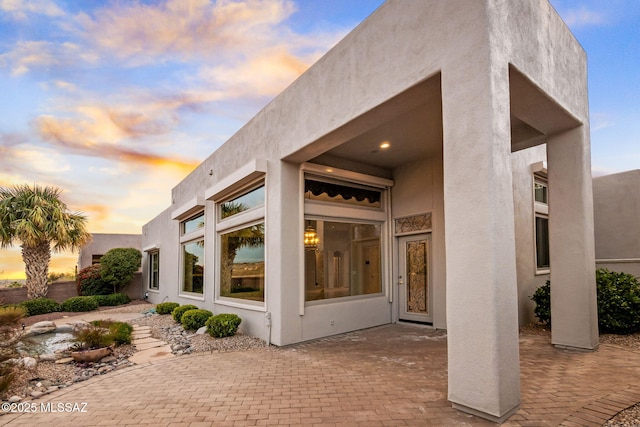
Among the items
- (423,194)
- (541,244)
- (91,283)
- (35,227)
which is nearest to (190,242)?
(35,227)

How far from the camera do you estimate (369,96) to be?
16.2 ft

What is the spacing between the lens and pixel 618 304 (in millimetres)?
6230

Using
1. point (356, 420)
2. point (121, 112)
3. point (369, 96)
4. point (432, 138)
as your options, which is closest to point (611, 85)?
point (432, 138)

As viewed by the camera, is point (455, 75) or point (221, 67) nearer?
point (455, 75)

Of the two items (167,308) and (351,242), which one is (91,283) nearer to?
(167,308)

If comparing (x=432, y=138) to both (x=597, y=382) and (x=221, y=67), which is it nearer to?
(x=597, y=382)

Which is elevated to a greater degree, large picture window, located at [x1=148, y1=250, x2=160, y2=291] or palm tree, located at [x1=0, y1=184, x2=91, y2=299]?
palm tree, located at [x1=0, y1=184, x2=91, y2=299]

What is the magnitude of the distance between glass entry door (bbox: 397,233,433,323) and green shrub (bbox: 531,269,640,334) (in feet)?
10.3

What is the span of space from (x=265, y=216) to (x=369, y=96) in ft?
11.4

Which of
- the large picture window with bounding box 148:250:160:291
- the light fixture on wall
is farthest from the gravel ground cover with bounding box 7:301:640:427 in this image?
the large picture window with bounding box 148:250:160:291

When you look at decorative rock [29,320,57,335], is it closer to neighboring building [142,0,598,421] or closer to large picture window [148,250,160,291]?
neighboring building [142,0,598,421]

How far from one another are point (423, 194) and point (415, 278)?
2.03 m

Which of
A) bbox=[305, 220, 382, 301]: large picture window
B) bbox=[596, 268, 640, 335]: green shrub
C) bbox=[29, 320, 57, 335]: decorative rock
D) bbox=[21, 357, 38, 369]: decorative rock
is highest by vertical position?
bbox=[305, 220, 382, 301]: large picture window

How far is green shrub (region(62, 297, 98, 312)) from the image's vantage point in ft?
46.4
